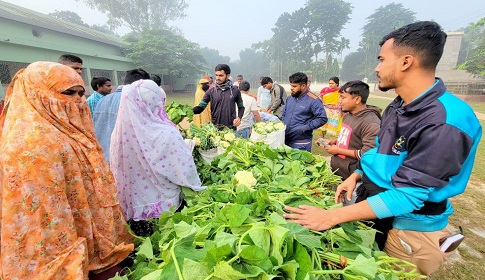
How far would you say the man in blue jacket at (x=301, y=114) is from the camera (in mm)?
3422

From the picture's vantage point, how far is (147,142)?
66.0 inches

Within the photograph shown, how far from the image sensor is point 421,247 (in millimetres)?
1296

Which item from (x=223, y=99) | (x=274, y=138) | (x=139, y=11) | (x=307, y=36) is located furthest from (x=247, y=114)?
(x=307, y=36)

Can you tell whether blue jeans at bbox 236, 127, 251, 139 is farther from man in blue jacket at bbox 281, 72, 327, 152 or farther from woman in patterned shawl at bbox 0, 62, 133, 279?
woman in patterned shawl at bbox 0, 62, 133, 279

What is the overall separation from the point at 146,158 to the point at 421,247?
5.79 feet

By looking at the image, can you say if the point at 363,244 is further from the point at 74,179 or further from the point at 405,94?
the point at 74,179

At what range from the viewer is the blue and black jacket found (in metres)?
0.99

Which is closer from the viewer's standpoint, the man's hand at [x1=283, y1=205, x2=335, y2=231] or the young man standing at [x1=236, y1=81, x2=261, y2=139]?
the man's hand at [x1=283, y1=205, x2=335, y2=231]

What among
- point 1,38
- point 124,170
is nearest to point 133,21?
point 1,38

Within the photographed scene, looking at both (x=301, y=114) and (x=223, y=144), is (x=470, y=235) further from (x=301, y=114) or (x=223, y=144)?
(x=223, y=144)

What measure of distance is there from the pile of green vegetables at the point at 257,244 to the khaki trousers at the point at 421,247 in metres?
0.12

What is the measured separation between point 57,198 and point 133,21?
50.2m

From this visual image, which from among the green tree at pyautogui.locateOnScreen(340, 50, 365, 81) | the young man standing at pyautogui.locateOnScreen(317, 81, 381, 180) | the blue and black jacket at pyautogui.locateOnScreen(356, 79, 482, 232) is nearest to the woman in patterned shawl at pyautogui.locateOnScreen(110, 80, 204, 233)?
the blue and black jacket at pyautogui.locateOnScreen(356, 79, 482, 232)

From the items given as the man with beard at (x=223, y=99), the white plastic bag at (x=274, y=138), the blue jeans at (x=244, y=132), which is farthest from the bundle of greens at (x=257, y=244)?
the blue jeans at (x=244, y=132)
